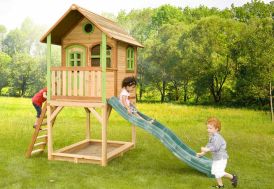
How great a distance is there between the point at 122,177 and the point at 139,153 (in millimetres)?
2869

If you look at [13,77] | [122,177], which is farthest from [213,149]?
[13,77]

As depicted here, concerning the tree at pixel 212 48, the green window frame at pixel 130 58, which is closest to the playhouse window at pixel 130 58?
the green window frame at pixel 130 58

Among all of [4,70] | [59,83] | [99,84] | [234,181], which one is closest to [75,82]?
[59,83]

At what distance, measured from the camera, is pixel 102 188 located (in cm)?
739

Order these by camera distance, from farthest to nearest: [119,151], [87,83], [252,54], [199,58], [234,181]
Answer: [199,58] → [252,54] → [119,151] → [87,83] → [234,181]

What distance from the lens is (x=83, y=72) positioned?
31.1 feet

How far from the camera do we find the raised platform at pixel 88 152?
959 centimetres

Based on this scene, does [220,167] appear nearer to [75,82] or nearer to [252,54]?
[75,82]

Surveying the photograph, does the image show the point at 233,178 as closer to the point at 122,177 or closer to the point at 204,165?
the point at 204,165

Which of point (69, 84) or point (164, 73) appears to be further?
point (164, 73)

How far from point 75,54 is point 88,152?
3127 mm

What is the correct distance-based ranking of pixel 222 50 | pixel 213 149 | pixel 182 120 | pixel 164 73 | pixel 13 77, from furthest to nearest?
pixel 13 77 < pixel 164 73 < pixel 222 50 < pixel 182 120 < pixel 213 149

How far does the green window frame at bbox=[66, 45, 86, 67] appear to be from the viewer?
10539 mm

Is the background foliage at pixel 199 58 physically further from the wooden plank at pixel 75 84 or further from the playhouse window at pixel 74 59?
the wooden plank at pixel 75 84
